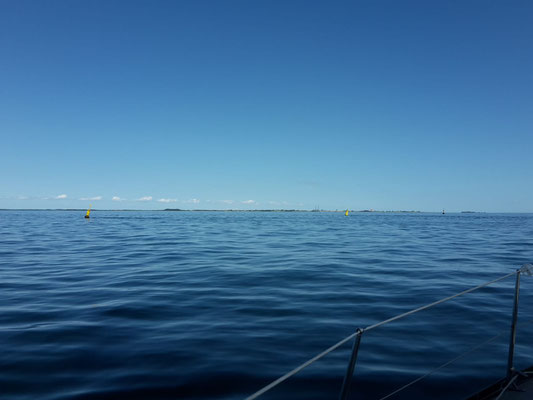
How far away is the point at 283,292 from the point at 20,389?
685cm

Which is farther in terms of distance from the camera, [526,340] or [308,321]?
[308,321]

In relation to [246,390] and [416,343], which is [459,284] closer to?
[416,343]

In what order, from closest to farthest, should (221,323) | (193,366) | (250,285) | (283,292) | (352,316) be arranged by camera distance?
(193,366) < (221,323) < (352,316) < (283,292) < (250,285)

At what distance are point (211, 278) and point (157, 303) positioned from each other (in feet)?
11.2

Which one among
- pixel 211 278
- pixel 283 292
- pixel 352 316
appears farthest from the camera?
pixel 211 278

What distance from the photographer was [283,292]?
10.2 m

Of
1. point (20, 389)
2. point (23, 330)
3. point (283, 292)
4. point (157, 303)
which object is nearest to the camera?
point (20, 389)

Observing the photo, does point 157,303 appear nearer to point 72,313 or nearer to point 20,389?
point 72,313

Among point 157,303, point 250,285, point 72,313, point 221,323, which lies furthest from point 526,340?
point 72,313

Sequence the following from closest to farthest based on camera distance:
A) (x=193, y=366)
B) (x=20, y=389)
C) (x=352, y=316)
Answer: (x=20, y=389)
(x=193, y=366)
(x=352, y=316)

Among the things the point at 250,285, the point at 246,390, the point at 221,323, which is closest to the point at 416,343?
the point at 246,390

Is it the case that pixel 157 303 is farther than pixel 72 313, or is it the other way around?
pixel 157 303

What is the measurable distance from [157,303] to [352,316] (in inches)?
204

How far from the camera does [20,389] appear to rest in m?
4.68
